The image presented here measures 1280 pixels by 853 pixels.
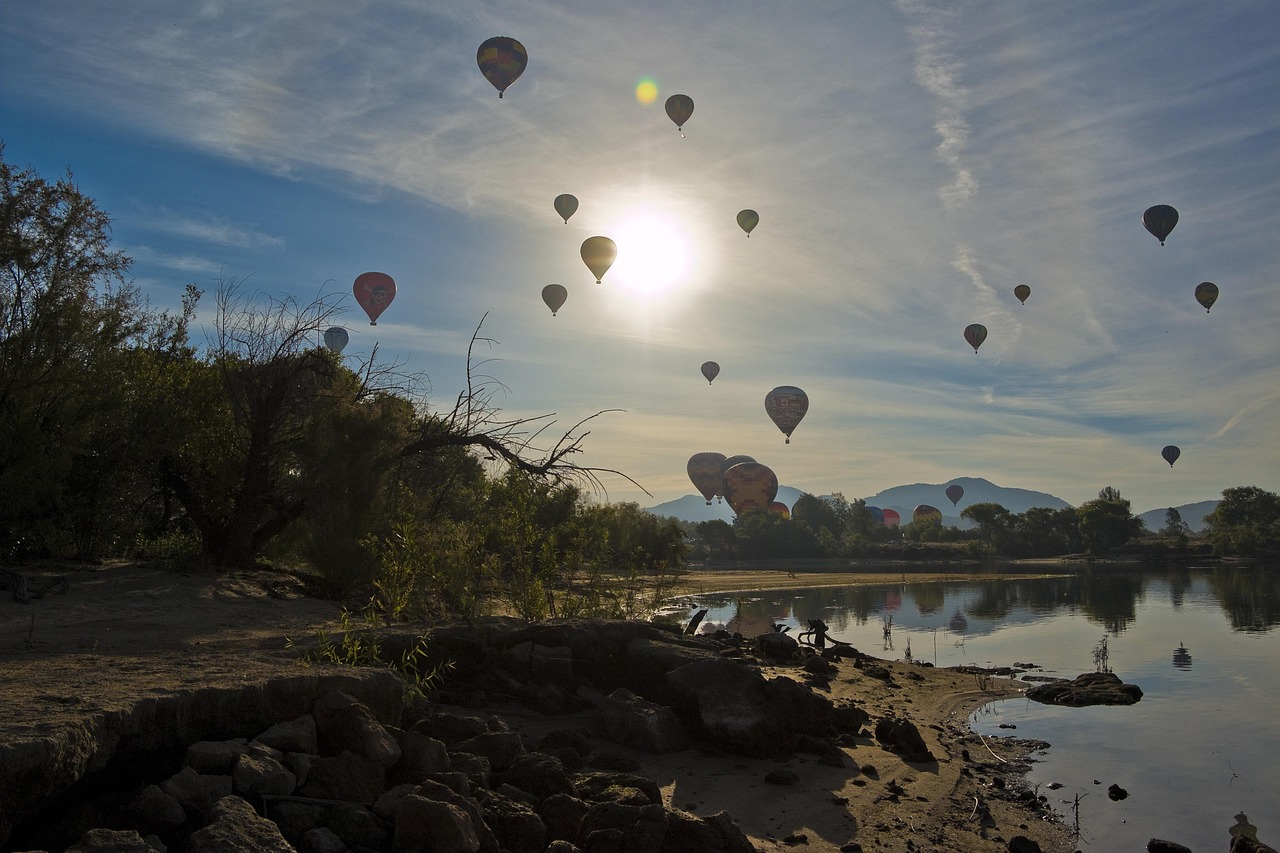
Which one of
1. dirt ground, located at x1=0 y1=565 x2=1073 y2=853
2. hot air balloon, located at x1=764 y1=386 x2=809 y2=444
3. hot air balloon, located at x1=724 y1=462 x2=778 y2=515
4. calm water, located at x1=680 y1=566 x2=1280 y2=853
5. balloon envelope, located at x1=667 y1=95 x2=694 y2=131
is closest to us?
dirt ground, located at x1=0 y1=565 x2=1073 y2=853

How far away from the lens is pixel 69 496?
581 inches

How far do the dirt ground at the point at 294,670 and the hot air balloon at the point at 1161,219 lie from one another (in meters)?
52.3

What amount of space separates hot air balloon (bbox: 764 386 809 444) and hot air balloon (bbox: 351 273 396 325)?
57314 mm

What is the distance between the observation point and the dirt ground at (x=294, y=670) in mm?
6672

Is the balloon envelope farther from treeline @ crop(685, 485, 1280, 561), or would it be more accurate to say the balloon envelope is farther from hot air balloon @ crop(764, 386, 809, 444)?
treeline @ crop(685, 485, 1280, 561)

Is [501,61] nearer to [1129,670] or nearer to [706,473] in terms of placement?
[1129,670]

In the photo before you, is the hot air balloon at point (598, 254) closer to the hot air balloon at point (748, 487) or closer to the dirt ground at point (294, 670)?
the dirt ground at point (294, 670)

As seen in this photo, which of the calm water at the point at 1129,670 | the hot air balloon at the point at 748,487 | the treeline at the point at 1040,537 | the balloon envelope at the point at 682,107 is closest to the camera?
Answer: the calm water at the point at 1129,670

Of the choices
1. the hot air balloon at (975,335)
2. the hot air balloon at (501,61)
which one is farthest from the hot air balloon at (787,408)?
the hot air balloon at (501,61)

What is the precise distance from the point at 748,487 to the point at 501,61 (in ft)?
275

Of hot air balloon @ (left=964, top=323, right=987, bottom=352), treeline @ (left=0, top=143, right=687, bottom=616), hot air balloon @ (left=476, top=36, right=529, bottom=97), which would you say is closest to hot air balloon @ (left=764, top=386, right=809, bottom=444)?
hot air balloon @ (left=964, top=323, right=987, bottom=352)

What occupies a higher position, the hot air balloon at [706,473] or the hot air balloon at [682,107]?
the hot air balloon at [682,107]

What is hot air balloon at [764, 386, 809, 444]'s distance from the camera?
89.8 metres

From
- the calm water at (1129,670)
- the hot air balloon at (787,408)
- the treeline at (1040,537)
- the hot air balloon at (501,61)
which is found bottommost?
the calm water at (1129,670)
